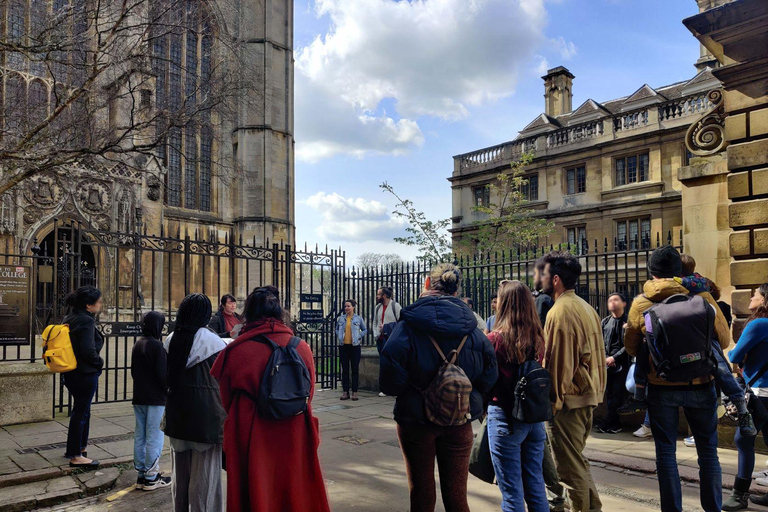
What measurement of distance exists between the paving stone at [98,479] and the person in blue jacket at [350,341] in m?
4.96

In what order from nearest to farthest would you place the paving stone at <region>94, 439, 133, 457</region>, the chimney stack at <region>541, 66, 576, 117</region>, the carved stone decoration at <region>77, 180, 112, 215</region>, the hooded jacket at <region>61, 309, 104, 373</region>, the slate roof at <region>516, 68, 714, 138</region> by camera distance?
the hooded jacket at <region>61, 309, 104, 373</region> → the paving stone at <region>94, 439, 133, 457</region> → the carved stone decoration at <region>77, 180, 112, 215</region> → the slate roof at <region>516, 68, 714, 138</region> → the chimney stack at <region>541, 66, 576, 117</region>

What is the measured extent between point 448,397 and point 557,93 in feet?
119

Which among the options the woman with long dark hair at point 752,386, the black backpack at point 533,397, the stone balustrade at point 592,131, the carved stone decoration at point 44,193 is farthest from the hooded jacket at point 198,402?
the stone balustrade at point 592,131

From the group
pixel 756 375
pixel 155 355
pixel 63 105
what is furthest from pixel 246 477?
pixel 63 105

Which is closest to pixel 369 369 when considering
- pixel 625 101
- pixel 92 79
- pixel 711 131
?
pixel 92 79

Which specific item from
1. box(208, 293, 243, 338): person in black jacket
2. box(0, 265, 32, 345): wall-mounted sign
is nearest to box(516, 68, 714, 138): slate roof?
box(208, 293, 243, 338): person in black jacket

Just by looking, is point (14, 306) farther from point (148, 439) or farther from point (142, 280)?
point (142, 280)

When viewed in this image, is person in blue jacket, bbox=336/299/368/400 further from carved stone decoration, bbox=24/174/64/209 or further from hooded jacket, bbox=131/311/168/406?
carved stone decoration, bbox=24/174/64/209

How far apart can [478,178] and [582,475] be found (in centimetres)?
2937

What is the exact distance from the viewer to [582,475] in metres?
3.84

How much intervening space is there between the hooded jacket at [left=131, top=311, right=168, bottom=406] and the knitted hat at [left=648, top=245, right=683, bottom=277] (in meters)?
4.11

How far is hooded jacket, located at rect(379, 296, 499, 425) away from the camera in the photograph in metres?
3.33

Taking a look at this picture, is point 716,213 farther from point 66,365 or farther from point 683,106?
point 683,106

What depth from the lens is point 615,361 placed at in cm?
729
